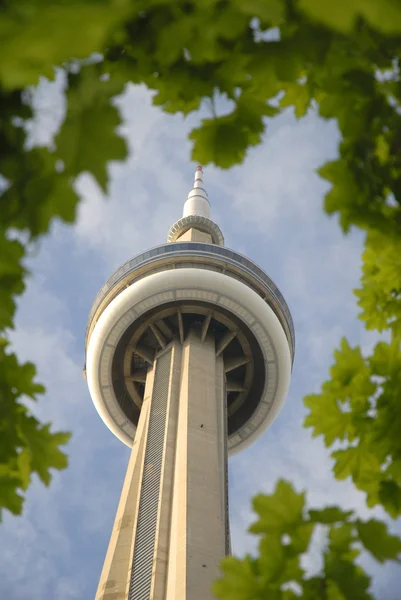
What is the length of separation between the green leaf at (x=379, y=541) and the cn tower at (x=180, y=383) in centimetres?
1877

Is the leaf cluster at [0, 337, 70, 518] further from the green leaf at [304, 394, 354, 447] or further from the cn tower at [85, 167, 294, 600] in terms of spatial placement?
the cn tower at [85, 167, 294, 600]

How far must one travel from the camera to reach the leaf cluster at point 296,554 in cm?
236

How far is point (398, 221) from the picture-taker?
315cm

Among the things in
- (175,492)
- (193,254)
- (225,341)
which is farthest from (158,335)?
(175,492)

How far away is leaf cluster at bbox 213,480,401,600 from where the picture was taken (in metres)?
2.36

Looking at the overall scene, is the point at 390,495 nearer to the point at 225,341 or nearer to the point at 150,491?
the point at 150,491

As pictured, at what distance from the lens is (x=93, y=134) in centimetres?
204

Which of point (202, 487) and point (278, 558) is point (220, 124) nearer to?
point (278, 558)

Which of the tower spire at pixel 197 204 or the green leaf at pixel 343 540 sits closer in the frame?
the green leaf at pixel 343 540

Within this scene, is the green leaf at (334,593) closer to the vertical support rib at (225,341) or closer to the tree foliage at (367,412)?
the tree foliage at (367,412)

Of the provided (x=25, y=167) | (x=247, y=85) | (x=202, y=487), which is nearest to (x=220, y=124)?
(x=247, y=85)

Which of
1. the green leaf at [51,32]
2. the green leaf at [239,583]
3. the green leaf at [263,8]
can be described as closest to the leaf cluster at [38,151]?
the green leaf at [51,32]

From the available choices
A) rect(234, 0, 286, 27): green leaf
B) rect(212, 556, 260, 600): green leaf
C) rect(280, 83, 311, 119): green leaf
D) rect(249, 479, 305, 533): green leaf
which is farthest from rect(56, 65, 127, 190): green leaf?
rect(280, 83, 311, 119): green leaf

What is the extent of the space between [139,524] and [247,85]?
70.1 ft
